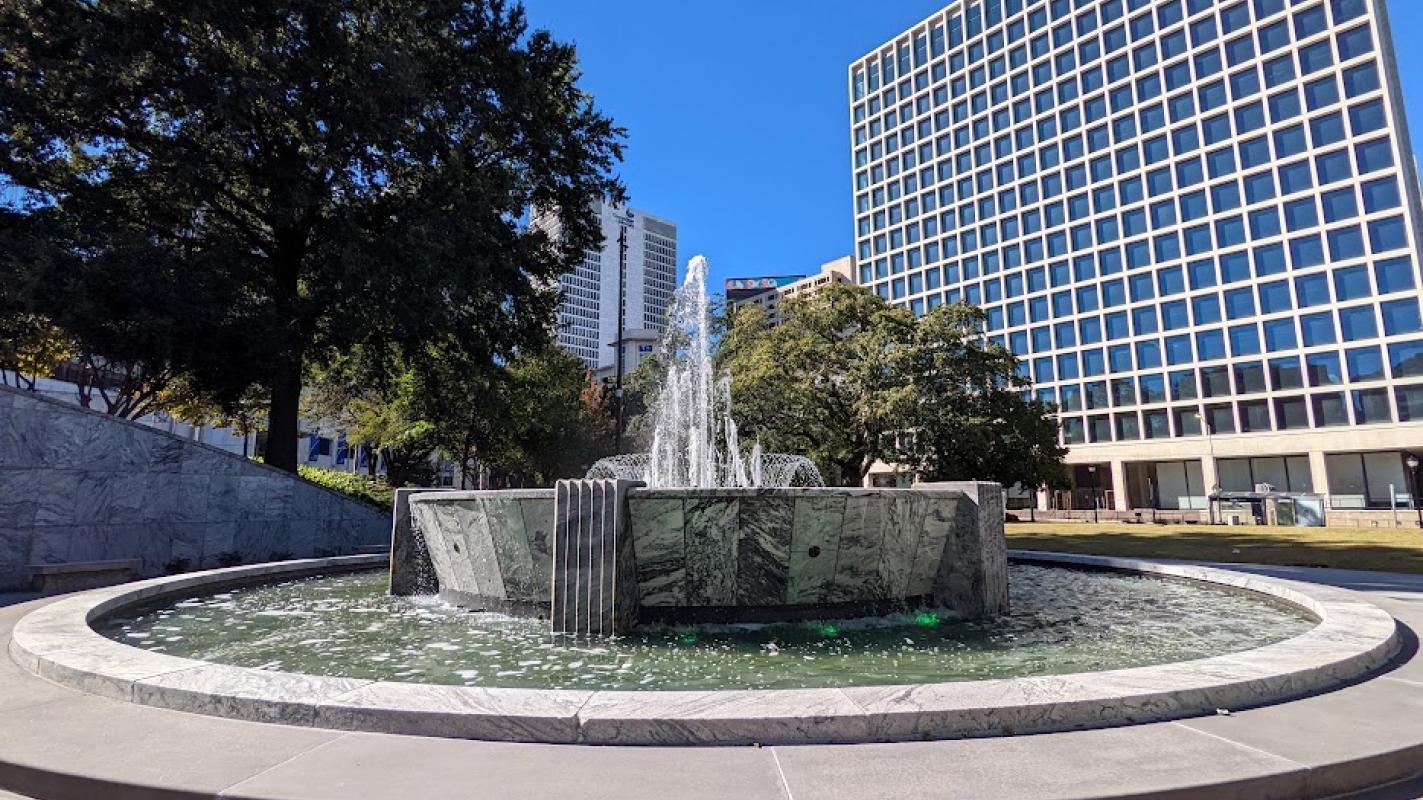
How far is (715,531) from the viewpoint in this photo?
25.8 ft

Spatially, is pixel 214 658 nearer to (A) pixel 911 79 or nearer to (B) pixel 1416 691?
(B) pixel 1416 691

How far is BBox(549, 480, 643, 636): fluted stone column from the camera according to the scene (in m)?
7.68

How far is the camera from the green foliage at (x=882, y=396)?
99.9 feet

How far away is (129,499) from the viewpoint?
14.2m

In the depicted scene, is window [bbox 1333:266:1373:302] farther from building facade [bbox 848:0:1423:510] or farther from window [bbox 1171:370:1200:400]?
window [bbox 1171:370:1200:400]

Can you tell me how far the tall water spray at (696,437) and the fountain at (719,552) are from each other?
229 inches

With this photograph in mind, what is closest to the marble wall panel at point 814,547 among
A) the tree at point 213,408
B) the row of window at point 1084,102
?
the tree at point 213,408

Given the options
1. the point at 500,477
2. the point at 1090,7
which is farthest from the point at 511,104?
the point at 1090,7

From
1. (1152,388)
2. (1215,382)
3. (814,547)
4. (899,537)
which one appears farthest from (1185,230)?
(814,547)

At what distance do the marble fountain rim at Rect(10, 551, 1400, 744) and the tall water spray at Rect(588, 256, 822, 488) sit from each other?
9778 mm

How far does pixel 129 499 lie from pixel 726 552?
43.4 ft

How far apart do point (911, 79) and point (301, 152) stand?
75876 millimetres

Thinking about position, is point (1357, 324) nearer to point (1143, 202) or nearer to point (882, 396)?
point (1143, 202)

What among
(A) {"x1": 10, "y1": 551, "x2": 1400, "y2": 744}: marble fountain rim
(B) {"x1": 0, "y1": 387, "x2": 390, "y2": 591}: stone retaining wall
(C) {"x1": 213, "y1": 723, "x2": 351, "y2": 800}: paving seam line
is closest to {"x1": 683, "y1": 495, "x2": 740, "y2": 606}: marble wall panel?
(A) {"x1": 10, "y1": 551, "x2": 1400, "y2": 744}: marble fountain rim
